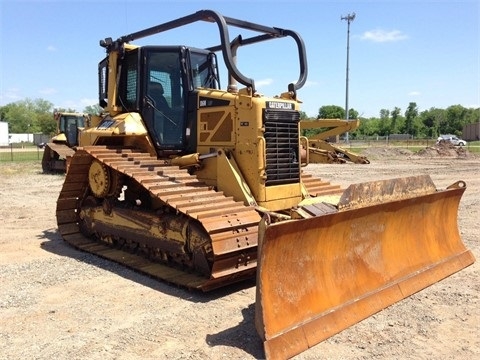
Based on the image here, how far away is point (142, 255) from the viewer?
21.7 feet

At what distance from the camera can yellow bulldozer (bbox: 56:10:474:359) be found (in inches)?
174

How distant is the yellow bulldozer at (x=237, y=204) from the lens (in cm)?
443

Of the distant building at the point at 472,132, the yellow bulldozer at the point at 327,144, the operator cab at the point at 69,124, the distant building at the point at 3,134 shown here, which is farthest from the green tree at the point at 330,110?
the yellow bulldozer at the point at 327,144

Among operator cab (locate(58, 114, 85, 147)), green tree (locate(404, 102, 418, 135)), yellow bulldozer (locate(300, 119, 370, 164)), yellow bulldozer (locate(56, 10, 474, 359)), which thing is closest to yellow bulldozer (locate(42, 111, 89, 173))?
operator cab (locate(58, 114, 85, 147))

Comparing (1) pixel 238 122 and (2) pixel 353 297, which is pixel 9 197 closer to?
(1) pixel 238 122

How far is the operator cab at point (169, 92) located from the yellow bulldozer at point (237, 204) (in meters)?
0.02

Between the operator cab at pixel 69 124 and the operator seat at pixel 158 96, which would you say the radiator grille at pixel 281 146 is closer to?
the operator seat at pixel 158 96

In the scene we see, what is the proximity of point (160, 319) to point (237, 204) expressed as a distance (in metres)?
1.68

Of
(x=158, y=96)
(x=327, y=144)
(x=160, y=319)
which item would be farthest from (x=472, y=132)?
(x=160, y=319)

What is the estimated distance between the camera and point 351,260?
16.3ft

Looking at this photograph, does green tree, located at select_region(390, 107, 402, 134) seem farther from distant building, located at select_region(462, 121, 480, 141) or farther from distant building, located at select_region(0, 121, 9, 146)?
distant building, located at select_region(0, 121, 9, 146)

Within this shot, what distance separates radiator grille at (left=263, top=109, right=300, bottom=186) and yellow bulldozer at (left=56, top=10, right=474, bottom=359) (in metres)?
0.02

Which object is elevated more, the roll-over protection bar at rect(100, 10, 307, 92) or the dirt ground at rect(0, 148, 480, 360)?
the roll-over protection bar at rect(100, 10, 307, 92)

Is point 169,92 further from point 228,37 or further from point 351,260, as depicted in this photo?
point 351,260
